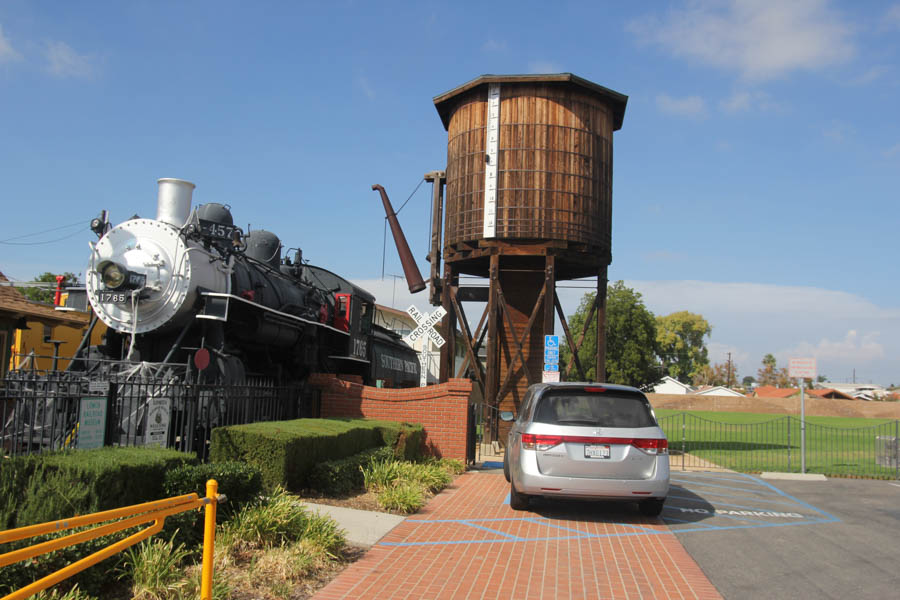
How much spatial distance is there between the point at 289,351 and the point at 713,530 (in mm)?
9117

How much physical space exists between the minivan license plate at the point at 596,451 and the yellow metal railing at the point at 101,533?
4989 millimetres

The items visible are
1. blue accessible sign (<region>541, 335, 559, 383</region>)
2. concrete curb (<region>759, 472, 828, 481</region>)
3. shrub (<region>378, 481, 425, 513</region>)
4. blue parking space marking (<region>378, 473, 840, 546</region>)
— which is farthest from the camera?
blue accessible sign (<region>541, 335, 559, 383</region>)

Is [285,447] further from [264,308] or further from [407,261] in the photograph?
[407,261]

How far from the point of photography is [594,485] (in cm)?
838

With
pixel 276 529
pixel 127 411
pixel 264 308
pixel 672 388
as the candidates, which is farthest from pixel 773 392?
pixel 276 529

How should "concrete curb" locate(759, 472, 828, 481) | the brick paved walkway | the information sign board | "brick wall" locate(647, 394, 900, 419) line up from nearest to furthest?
1. the brick paved walkway
2. the information sign board
3. "concrete curb" locate(759, 472, 828, 481)
4. "brick wall" locate(647, 394, 900, 419)

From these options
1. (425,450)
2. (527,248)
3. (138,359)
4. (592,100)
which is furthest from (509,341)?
(138,359)

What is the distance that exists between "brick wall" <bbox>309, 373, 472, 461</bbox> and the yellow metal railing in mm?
9083

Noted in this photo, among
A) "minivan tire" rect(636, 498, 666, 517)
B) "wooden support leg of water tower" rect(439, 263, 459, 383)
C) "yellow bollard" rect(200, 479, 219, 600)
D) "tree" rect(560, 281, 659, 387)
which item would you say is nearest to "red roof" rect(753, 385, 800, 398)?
"tree" rect(560, 281, 659, 387)

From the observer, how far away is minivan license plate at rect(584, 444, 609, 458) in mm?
8438

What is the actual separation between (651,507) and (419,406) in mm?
5704

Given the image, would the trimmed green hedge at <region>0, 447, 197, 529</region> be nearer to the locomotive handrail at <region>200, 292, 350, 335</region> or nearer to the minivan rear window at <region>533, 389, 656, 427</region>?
the minivan rear window at <region>533, 389, 656, 427</region>

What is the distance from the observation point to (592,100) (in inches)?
769

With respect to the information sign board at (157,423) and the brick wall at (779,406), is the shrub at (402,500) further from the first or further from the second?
the brick wall at (779,406)
